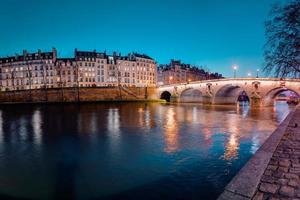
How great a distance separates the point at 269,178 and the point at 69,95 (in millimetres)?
63627

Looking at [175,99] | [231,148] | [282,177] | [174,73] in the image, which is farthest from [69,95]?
[282,177]

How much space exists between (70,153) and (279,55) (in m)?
13.7

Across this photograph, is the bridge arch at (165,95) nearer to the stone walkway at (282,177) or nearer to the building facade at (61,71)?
the building facade at (61,71)

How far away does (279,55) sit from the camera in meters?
14.1

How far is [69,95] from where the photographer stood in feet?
207

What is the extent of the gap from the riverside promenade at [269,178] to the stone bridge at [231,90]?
99.6ft

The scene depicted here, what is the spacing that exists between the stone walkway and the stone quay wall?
6028cm

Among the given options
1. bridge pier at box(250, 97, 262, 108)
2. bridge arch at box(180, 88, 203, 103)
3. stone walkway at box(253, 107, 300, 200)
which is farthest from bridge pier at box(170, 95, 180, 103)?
stone walkway at box(253, 107, 300, 200)

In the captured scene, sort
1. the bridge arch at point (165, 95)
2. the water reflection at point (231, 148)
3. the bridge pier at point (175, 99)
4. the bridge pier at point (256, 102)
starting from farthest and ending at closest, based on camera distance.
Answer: the bridge arch at point (165, 95) → the bridge pier at point (175, 99) → the bridge pier at point (256, 102) → the water reflection at point (231, 148)

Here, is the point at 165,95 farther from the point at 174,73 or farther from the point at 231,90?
the point at 174,73

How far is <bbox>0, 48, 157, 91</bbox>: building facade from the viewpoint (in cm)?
7694

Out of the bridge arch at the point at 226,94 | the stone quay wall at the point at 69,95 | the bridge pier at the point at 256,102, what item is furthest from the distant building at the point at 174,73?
the bridge pier at the point at 256,102

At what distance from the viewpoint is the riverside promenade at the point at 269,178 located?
4145 millimetres

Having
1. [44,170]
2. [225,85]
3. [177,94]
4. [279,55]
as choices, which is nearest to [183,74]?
[177,94]
